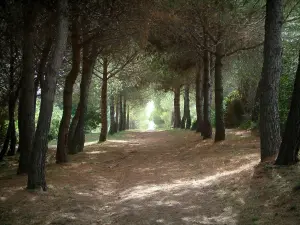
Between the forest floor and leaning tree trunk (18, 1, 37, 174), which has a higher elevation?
leaning tree trunk (18, 1, 37, 174)

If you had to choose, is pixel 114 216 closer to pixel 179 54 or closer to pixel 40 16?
pixel 40 16

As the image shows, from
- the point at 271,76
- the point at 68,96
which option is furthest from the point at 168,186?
the point at 68,96

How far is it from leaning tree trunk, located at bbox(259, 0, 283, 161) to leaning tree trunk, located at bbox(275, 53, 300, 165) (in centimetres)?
104

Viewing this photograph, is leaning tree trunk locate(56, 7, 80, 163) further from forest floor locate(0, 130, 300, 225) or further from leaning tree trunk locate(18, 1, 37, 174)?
leaning tree trunk locate(18, 1, 37, 174)

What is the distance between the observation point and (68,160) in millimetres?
13992

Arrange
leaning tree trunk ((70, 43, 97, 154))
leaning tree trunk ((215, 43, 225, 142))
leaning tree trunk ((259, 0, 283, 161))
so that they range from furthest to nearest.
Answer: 1. leaning tree trunk ((215, 43, 225, 142))
2. leaning tree trunk ((70, 43, 97, 154))
3. leaning tree trunk ((259, 0, 283, 161))

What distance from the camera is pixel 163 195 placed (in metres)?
8.62

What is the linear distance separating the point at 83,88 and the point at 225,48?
7.47 metres

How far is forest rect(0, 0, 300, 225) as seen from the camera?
289 inches

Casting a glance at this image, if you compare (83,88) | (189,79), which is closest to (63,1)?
(83,88)

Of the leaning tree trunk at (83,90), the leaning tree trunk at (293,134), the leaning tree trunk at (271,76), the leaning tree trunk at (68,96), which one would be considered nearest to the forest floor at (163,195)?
the leaning tree trunk at (293,134)

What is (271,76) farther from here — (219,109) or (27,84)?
(219,109)

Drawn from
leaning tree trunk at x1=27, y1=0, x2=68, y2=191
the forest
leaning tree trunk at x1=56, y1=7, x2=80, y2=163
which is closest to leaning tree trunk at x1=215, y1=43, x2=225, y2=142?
the forest

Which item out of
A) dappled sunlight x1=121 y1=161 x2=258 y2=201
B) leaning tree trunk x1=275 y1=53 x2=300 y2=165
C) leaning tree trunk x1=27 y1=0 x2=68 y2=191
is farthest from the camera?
dappled sunlight x1=121 y1=161 x2=258 y2=201
